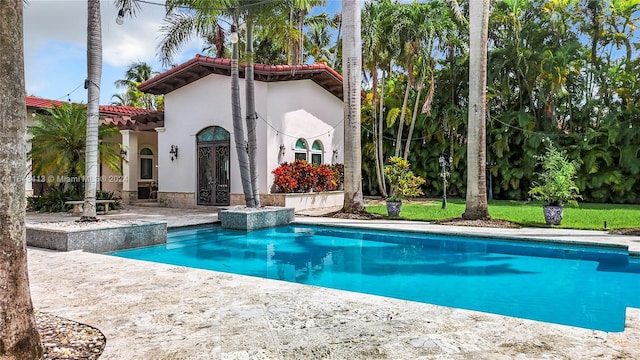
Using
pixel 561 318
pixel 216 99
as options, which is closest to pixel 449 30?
pixel 216 99

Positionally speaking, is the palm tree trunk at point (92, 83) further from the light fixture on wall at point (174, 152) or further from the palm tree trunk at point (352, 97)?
the light fixture on wall at point (174, 152)

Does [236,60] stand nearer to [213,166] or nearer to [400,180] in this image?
[213,166]

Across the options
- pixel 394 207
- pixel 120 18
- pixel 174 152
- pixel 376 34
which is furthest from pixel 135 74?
pixel 394 207

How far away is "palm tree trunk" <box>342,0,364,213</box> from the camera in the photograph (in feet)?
46.5

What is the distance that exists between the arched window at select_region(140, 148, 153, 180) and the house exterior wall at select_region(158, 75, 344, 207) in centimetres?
336

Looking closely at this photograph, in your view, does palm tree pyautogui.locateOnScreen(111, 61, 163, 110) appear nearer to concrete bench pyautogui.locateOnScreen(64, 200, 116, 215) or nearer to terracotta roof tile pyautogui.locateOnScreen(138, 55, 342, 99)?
terracotta roof tile pyautogui.locateOnScreen(138, 55, 342, 99)

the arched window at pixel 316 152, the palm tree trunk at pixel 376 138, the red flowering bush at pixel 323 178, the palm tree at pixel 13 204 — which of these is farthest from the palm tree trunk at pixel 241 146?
the palm tree at pixel 13 204

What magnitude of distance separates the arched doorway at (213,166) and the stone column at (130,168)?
3614mm

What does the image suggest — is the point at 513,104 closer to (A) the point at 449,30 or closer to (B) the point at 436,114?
(B) the point at 436,114

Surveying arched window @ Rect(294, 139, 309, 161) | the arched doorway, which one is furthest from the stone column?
arched window @ Rect(294, 139, 309, 161)

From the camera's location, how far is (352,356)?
129 inches

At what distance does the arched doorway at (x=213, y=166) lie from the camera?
17.0 meters

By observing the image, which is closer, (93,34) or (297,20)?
(93,34)

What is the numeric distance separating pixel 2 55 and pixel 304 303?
3.43m
